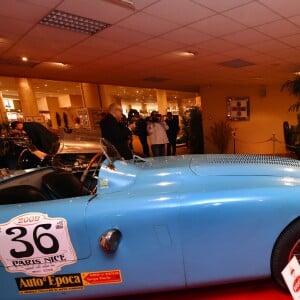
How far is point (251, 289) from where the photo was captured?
1251 mm

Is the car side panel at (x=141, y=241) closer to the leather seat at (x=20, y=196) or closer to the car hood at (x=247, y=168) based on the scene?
the car hood at (x=247, y=168)

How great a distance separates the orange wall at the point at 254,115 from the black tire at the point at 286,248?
7657 mm

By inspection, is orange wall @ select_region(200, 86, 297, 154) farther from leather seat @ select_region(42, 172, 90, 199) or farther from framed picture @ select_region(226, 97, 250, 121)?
leather seat @ select_region(42, 172, 90, 199)

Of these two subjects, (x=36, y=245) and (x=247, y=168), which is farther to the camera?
(x=247, y=168)

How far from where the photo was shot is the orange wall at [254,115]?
27.9 ft

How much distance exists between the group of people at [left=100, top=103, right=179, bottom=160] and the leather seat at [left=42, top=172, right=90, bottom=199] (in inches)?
75.8

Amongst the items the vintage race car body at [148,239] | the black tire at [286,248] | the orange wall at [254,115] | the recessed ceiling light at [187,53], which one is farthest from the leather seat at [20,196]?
the orange wall at [254,115]

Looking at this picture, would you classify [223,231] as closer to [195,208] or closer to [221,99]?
[195,208]

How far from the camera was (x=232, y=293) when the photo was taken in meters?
1.24

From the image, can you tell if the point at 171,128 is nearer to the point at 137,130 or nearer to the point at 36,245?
the point at 137,130

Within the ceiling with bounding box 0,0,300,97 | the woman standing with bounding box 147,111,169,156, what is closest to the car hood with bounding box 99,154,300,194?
the ceiling with bounding box 0,0,300,97

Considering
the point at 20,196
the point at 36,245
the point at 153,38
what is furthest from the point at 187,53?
the point at 36,245

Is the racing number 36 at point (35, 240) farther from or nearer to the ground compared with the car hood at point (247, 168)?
nearer to the ground

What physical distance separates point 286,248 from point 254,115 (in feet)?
27.0
